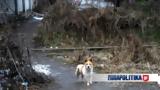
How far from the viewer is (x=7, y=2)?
27766mm

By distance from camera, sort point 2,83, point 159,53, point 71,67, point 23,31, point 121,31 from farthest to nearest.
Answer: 1. point 23,31
2. point 121,31
3. point 159,53
4. point 71,67
5. point 2,83

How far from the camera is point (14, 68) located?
1192cm

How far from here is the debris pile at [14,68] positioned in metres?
11.5

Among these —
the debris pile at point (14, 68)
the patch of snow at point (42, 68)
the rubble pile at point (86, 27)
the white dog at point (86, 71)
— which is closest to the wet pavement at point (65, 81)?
the patch of snow at point (42, 68)

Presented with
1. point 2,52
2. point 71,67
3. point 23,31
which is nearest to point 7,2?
point 23,31

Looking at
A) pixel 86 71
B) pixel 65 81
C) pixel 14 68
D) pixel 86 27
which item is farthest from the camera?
pixel 86 27

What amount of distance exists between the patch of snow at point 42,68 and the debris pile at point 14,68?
1.36m

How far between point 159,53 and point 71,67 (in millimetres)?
3298

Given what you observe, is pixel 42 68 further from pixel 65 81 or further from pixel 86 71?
pixel 86 71

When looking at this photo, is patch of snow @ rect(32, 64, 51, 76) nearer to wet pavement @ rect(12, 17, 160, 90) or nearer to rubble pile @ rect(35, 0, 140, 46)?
wet pavement @ rect(12, 17, 160, 90)

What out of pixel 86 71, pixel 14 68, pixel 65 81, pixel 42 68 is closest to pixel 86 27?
pixel 42 68

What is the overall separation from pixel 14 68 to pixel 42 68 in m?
2.65

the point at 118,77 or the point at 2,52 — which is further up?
the point at 2,52

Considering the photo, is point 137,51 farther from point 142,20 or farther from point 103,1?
point 103,1
